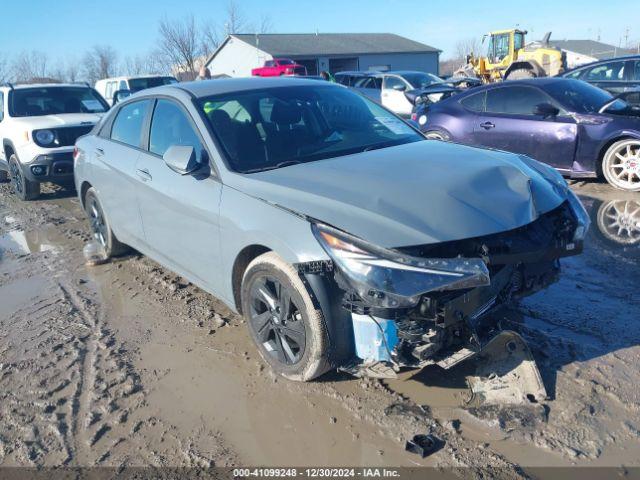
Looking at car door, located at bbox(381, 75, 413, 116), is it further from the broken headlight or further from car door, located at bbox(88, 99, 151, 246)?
the broken headlight

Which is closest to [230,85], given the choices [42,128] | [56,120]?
[42,128]

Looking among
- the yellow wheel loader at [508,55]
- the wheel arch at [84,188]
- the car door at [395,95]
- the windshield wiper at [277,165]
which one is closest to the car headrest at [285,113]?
the windshield wiper at [277,165]

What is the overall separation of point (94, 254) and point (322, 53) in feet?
145

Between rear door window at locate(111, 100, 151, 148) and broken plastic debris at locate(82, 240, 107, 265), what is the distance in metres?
1.32

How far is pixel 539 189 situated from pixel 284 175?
156cm

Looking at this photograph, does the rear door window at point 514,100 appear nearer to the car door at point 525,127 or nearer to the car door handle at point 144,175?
the car door at point 525,127

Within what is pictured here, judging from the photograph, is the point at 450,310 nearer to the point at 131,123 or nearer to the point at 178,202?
the point at 178,202

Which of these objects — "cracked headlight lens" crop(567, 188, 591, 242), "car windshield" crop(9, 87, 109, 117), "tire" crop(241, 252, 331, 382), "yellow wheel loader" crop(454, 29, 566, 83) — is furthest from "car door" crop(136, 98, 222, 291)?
"yellow wheel loader" crop(454, 29, 566, 83)

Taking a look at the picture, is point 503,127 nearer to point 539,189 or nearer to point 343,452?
point 539,189

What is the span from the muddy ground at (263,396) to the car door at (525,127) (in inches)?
114

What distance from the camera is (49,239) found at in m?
7.06

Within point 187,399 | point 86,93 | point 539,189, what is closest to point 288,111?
point 539,189

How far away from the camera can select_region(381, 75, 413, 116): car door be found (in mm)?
17141

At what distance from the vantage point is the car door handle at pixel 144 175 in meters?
4.37
